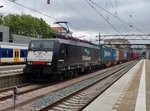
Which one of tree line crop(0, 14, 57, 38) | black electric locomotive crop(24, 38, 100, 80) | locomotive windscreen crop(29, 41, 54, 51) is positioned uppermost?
tree line crop(0, 14, 57, 38)

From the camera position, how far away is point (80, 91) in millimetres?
20953

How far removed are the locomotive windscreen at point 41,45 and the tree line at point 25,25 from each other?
3179 inches

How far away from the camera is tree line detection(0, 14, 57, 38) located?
353ft

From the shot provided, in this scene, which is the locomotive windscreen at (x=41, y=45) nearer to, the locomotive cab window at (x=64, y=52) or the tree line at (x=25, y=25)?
the locomotive cab window at (x=64, y=52)

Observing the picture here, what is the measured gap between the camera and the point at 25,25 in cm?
10844

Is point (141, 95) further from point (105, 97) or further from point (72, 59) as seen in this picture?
point (72, 59)

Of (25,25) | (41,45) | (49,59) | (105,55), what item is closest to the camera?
(49,59)

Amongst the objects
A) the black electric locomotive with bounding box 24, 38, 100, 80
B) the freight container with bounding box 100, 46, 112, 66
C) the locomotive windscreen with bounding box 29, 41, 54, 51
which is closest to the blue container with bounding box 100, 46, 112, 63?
the freight container with bounding box 100, 46, 112, 66

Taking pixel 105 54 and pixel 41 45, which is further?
pixel 105 54

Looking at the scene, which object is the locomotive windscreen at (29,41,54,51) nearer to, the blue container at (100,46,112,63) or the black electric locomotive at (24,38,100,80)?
the black electric locomotive at (24,38,100,80)

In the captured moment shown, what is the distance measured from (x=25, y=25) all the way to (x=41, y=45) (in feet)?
275

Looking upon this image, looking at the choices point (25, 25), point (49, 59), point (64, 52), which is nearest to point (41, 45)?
point (49, 59)

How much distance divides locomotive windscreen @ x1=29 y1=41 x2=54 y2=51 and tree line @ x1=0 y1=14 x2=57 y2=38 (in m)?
80.8

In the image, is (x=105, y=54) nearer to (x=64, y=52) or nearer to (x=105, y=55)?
(x=105, y=55)
